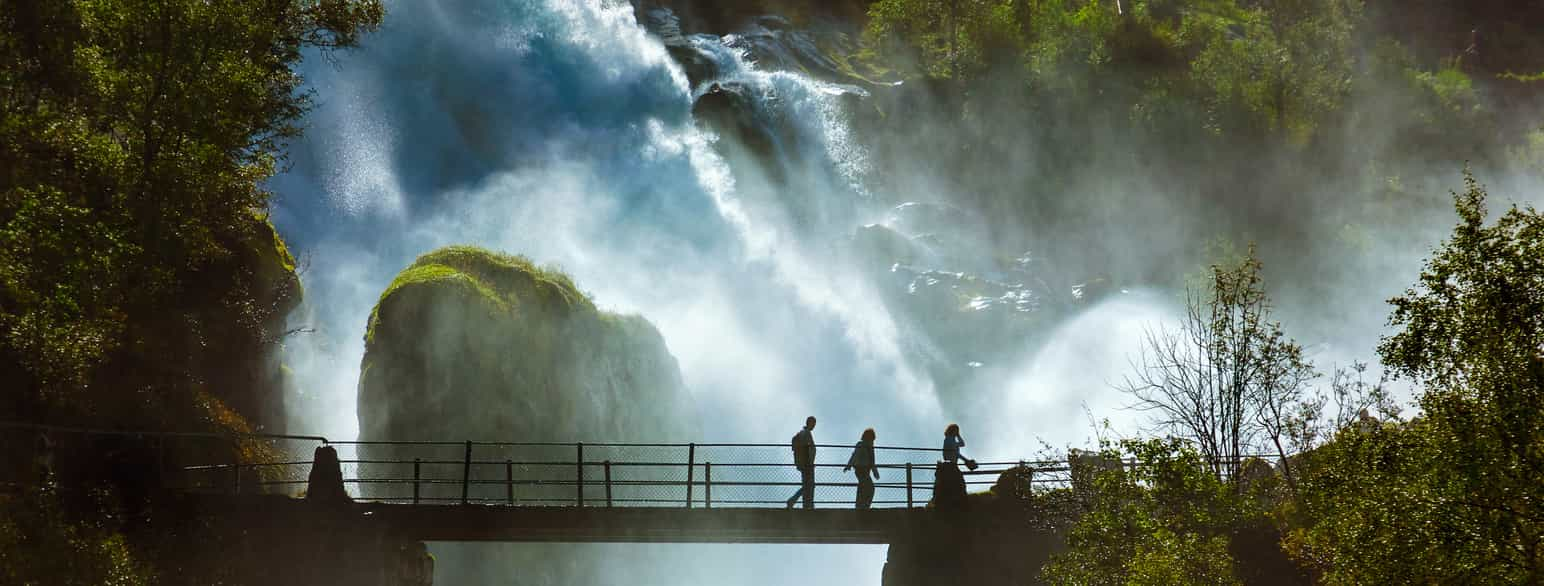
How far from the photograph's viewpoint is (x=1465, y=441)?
12.4 m

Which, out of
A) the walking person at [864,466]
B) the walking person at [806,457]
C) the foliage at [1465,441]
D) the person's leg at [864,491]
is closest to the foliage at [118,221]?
the walking person at [806,457]

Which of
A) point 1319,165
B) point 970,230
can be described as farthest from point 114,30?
point 1319,165

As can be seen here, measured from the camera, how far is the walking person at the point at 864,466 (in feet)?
70.8

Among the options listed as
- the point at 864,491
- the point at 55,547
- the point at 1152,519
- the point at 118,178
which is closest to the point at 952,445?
the point at 864,491

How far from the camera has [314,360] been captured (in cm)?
7319

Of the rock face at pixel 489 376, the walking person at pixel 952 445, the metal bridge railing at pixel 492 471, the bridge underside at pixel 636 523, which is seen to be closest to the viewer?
the metal bridge railing at pixel 492 471

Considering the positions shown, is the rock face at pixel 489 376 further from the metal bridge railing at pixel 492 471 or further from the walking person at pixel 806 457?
the walking person at pixel 806 457

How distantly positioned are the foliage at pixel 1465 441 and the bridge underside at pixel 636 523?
9.23m

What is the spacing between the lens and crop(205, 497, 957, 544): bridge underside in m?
20.7

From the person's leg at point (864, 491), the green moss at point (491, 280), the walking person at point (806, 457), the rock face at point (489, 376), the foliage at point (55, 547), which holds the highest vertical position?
the green moss at point (491, 280)

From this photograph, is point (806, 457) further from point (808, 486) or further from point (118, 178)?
point (118, 178)

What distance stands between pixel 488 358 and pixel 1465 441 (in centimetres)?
3028

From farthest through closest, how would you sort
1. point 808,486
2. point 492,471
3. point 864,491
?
point 492,471 < point 864,491 < point 808,486

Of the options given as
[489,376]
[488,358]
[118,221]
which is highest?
[488,358]
